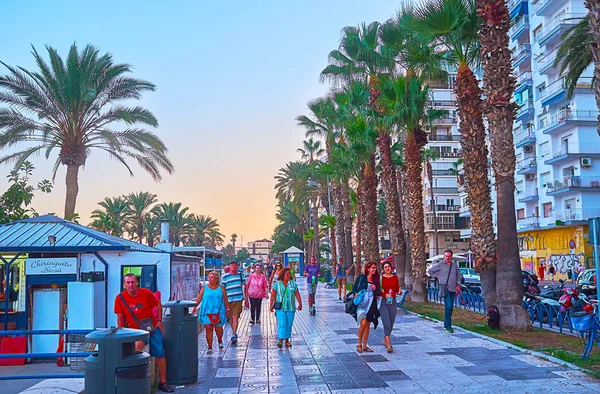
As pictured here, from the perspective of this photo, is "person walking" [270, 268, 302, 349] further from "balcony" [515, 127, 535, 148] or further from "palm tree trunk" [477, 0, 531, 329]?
"balcony" [515, 127, 535, 148]

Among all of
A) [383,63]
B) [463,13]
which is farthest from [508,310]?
[383,63]

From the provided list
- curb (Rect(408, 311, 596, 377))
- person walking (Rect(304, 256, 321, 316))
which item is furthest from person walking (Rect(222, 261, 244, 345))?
person walking (Rect(304, 256, 321, 316))

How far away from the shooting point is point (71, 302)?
11.5 metres

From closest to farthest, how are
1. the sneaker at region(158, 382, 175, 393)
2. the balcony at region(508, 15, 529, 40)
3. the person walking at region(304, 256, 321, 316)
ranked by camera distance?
the sneaker at region(158, 382, 175, 393), the person walking at region(304, 256, 321, 316), the balcony at region(508, 15, 529, 40)

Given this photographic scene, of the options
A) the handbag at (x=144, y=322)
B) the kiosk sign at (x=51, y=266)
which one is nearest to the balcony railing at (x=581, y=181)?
the kiosk sign at (x=51, y=266)

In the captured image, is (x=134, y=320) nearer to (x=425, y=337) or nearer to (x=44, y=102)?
(x=425, y=337)

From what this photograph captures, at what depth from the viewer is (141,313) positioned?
25.3 feet

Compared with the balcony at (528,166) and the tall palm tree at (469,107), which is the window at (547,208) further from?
the tall palm tree at (469,107)

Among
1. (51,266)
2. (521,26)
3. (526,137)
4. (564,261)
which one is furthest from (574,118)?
(51,266)

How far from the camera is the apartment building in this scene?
41.8m

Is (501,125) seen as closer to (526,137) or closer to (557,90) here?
(557,90)

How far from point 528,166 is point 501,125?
37746 millimetres

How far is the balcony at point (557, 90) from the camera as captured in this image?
1667 inches

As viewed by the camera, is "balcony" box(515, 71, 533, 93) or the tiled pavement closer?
the tiled pavement
